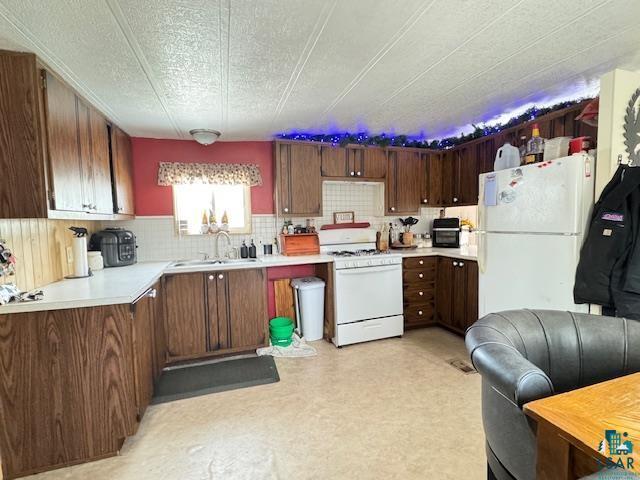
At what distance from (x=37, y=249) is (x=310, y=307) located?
2.31 metres

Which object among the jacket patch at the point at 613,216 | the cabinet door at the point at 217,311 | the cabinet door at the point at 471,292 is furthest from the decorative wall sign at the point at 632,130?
the cabinet door at the point at 217,311

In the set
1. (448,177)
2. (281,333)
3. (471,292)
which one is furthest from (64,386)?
(448,177)

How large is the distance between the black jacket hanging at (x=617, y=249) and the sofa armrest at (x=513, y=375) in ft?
4.64

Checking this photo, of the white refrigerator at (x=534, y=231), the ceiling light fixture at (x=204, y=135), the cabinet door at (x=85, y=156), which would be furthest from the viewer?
the ceiling light fixture at (x=204, y=135)

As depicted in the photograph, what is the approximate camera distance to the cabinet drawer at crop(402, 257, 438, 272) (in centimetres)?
354

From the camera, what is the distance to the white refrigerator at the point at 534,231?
193cm

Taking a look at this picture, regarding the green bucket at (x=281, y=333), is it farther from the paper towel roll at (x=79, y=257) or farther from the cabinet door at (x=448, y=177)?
the cabinet door at (x=448, y=177)

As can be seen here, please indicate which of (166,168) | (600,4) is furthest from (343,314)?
(600,4)

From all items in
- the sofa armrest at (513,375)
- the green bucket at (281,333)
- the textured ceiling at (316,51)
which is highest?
the textured ceiling at (316,51)

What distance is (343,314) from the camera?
3166 mm

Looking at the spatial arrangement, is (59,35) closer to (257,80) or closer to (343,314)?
(257,80)

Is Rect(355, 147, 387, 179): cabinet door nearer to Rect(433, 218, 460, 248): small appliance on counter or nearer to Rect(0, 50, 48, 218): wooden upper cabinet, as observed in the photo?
Rect(433, 218, 460, 248): small appliance on counter

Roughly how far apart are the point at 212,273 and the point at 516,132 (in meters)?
3.27

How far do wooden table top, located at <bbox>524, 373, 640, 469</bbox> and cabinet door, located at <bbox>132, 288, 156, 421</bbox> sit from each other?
6.48 feet
